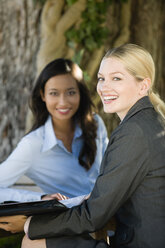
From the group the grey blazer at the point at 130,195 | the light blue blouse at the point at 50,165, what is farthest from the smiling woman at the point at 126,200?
the light blue blouse at the point at 50,165

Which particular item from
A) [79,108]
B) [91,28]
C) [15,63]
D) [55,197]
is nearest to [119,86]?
[55,197]

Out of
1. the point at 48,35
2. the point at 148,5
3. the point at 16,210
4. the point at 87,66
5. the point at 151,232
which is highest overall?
the point at 148,5

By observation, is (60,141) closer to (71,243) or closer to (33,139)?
(33,139)

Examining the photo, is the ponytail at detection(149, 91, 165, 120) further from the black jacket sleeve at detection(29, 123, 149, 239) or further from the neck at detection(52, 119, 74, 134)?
the neck at detection(52, 119, 74, 134)

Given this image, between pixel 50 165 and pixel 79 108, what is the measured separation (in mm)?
500

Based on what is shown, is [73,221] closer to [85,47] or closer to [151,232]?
[151,232]

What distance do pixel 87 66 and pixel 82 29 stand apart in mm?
334

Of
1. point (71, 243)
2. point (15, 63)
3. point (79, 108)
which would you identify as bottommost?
point (71, 243)

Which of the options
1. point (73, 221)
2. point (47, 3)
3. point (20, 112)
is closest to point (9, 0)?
point (47, 3)

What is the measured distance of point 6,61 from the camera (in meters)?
3.59

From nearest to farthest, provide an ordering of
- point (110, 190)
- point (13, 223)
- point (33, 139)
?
point (110, 190) → point (13, 223) → point (33, 139)

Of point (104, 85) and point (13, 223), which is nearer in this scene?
point (13, 223)

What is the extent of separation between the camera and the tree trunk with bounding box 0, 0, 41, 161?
135 inches

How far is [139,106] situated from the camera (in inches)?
63.6
